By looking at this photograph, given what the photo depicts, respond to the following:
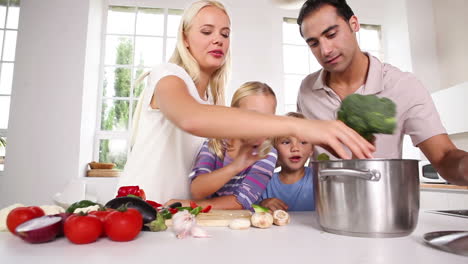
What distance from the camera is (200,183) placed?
44.3 inches

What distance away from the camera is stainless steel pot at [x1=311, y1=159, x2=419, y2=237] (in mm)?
528

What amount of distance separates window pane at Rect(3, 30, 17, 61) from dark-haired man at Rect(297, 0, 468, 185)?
140 inches

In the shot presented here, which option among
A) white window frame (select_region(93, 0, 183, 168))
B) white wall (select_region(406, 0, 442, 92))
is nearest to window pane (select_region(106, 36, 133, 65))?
white window frame (select_region(93, 0, 183, 168))

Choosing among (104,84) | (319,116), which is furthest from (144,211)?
(104,84)

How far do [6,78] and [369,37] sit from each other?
15.0 ft

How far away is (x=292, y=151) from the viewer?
1.42 m

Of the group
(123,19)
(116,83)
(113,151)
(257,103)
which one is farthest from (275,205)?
(123,19)

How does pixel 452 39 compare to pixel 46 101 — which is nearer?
pixel 46 101

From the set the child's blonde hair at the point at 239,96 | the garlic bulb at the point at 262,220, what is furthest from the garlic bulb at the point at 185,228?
the child's blonde hair at the point at 239,96

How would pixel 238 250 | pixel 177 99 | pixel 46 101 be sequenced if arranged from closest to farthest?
pixel 238 250 < pixel 177 99 < pixel 46 101

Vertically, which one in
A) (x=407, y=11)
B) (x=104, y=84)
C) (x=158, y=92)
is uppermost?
(x=407, y=11)

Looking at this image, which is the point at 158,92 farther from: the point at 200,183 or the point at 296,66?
the point at 296,66

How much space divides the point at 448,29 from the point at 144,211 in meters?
4.15

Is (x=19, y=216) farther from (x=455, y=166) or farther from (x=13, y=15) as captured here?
(x=13, y=15)
